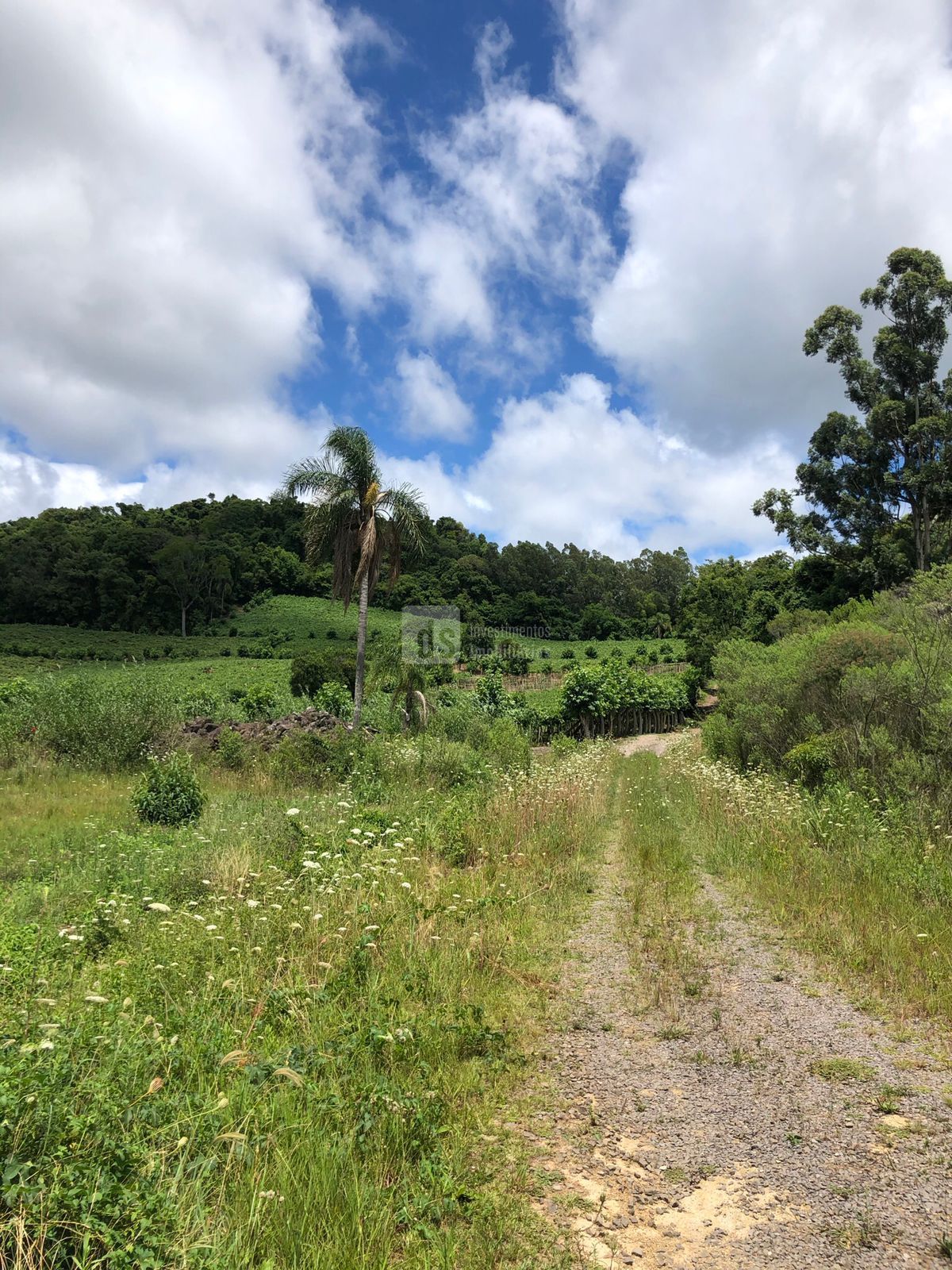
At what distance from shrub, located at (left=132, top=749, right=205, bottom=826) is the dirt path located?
871 cm

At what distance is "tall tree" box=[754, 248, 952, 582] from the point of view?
103 ft

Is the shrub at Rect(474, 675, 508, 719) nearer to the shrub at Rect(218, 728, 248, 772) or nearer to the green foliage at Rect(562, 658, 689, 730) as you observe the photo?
the green foliage at Rect(562, 658, 689, 730)

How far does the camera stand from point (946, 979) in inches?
187

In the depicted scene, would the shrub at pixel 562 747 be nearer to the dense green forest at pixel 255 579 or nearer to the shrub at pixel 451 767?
the shrub at pixel 451 767

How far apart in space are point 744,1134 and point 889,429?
3748cm

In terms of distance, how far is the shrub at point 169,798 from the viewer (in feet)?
36.9

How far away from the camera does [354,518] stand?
2200 cm

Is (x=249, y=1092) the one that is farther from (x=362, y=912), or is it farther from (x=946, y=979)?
(x=946, y=979)

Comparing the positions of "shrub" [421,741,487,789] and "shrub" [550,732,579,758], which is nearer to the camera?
"shrub" [421,741,487,789]

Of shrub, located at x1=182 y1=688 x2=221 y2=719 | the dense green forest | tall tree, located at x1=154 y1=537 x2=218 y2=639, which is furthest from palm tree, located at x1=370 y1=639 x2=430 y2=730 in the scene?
tall tree, located at x1=154 y1=537 x2=218 y2=639

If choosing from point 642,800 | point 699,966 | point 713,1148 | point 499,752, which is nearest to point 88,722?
point 499,752

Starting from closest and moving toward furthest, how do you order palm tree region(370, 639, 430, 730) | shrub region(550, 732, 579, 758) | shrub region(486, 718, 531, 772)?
shrub region(486, 718, 531, 772)
shrub region(550, 732, 579, 758)
palm tree region(370, 639, 430, 730)

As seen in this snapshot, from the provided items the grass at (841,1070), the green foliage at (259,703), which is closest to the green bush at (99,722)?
the green foliage at (259,703)

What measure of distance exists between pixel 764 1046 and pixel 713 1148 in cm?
121
